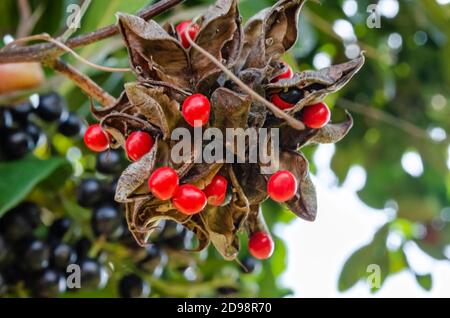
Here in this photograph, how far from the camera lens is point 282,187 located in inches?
21.2

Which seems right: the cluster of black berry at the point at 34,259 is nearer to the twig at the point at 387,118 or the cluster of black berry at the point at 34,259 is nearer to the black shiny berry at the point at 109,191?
the black shiny berry at the point at 109,191

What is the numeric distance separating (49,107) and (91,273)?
9.4 inches

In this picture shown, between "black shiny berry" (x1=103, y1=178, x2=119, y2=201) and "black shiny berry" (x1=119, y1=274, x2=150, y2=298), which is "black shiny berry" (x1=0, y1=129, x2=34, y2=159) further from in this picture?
"black shiny berry" (x1=119, y1=274, x2=150, y2=298)

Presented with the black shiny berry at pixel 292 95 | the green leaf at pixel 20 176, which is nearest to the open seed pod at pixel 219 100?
the black shiny berry at pixel 292 95

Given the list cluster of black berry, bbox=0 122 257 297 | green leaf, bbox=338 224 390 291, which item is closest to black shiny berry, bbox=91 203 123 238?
cluster of black berry, bbox=0 122 257 297

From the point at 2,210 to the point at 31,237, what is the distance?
133 millimetres

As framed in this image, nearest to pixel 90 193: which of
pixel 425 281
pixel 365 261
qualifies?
pixel 365 261

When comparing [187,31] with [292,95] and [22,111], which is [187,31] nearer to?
[292,95]

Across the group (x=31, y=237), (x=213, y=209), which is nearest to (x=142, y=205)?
(x=213, y=209)

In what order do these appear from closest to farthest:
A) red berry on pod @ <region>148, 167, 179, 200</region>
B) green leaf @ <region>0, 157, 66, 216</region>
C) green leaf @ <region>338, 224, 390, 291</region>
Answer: red berry on pod @ <region>148, 167, 179, 200</region>, green leaf @ <region>0, 157, 66, 216</region>, green leaf @ <region>338, 224, 390, 291</region>

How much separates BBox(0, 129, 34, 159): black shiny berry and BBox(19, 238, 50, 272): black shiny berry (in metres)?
0.12

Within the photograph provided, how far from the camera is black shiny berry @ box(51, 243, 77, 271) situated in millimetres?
1003

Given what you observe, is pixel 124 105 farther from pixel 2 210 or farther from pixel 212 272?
pixel 212 272

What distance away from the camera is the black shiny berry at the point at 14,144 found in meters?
1.00
